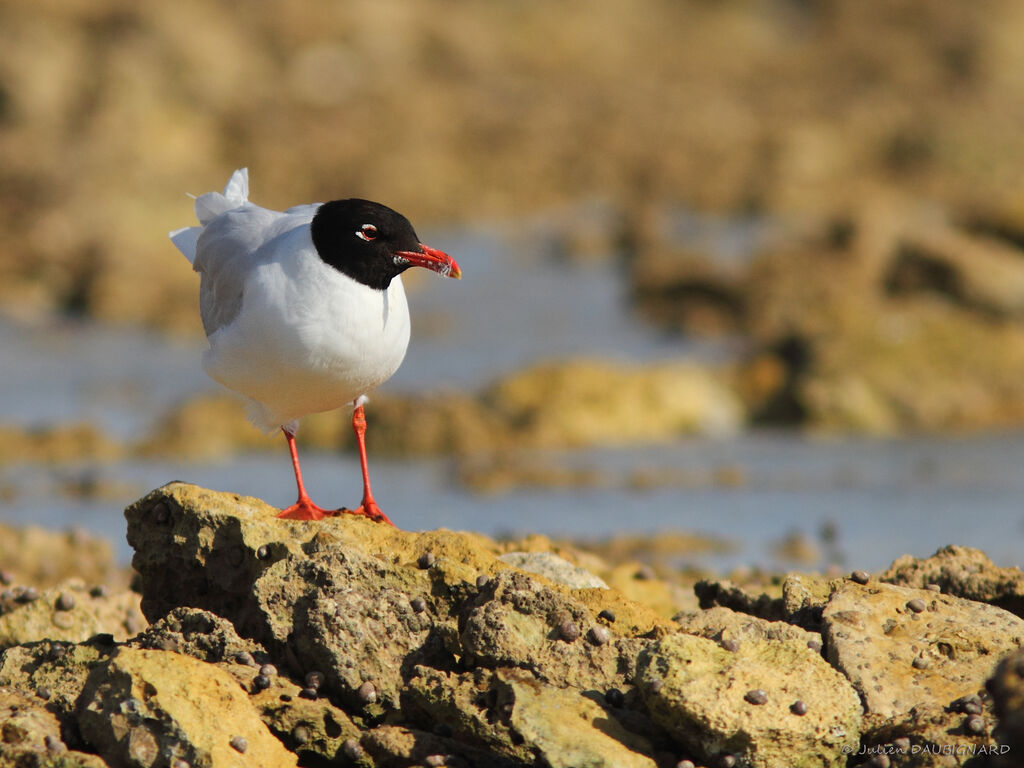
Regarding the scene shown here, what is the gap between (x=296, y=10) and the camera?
4125cm

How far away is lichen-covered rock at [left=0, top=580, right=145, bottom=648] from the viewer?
22.0 feet

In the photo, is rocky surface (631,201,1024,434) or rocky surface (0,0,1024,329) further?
rocky surface (0,0,1024,329)

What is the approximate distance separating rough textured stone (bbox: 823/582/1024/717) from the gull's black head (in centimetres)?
233

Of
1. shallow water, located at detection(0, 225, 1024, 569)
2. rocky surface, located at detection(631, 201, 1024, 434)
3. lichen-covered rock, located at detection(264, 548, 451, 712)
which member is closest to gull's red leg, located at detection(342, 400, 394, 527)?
lichen-covered rock, located at detection(264, 548, 451, 712)

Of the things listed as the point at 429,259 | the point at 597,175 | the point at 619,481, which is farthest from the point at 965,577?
the point at 597,175

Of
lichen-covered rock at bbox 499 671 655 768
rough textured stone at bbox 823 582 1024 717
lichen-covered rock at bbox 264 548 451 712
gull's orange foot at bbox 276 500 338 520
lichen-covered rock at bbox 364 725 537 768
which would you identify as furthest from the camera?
gull's orange foot at bbox 276 500 338 520

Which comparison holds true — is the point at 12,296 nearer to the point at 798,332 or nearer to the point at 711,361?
the point at 711,361

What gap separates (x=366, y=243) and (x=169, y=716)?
2317mm

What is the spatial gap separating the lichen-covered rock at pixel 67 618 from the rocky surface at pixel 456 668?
90cm

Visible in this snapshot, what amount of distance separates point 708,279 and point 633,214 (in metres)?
6.52

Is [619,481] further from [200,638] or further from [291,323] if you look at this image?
[200,638]

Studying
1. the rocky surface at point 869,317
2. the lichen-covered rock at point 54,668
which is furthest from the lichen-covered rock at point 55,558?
the rocky surface at point 869,317

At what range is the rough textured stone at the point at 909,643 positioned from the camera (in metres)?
5.18

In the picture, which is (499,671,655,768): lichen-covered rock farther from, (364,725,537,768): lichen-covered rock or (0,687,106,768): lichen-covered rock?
(0,687,106,768): lichen-covered rock
